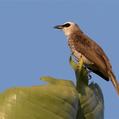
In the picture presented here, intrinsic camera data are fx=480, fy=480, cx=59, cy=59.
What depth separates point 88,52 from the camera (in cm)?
837

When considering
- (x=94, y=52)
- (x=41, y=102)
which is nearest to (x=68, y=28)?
(x=94, y=52)

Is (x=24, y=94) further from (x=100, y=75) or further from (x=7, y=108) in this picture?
(x=100, y=75)

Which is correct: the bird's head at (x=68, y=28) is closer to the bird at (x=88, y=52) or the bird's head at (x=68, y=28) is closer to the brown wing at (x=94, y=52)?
the bird at (x=88, y=52)

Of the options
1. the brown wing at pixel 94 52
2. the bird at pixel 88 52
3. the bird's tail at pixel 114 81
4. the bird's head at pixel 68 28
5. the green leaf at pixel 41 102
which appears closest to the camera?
the green leaf at pixel 41 102

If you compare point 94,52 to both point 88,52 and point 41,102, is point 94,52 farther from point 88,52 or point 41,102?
point 41,102

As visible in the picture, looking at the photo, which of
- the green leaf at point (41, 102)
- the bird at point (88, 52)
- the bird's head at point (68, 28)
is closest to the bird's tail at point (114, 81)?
the bird at point (88, 52)

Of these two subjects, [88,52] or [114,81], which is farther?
[88,52]

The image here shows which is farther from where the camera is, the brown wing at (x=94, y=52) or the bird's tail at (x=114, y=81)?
the brown wing at (x=94, y=52)

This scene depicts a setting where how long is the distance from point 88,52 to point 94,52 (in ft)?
0.52

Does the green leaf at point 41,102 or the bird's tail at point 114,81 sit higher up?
the green leaf at point 41,102

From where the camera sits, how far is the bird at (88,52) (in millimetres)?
7550

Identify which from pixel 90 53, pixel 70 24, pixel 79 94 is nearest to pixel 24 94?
pixel 79 94

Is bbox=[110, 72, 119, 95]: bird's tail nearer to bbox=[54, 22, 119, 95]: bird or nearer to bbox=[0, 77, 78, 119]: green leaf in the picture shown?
bbox=[54, 22, 119, 95]: bird

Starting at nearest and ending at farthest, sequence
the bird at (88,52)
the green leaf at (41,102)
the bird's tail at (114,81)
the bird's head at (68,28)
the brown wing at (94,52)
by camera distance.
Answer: the green leaf at (41,102), the bird's tail at (114,81), the bird at (88,52), the brown wing at (94,52), the bird's head at (68,28)
